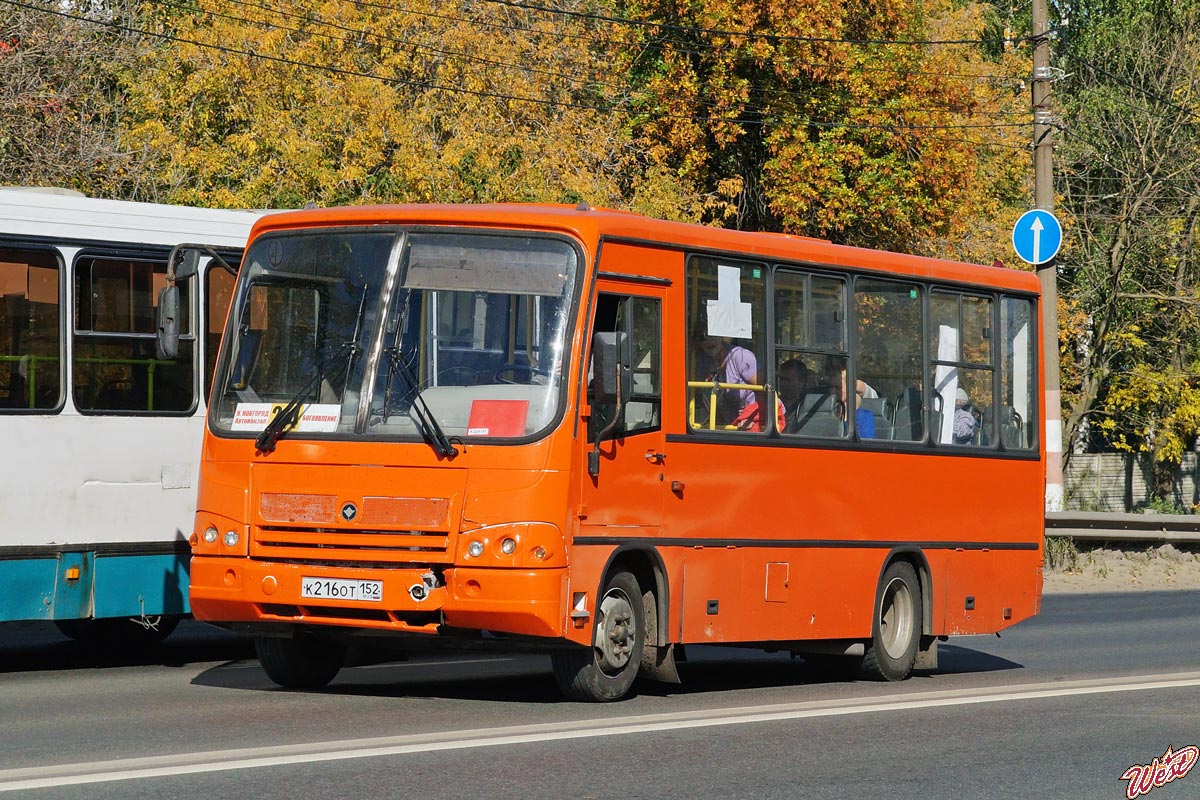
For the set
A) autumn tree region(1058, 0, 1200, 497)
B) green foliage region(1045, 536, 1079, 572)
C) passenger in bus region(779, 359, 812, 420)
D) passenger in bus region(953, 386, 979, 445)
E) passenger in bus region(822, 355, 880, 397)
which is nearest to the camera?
passenger in bus region(779, 359, 812, 420)

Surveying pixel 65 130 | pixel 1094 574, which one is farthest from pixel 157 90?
pixel 1094 574

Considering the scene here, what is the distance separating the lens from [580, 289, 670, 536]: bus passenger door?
10.8m

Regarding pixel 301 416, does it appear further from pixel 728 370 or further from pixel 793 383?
pixel 793 383

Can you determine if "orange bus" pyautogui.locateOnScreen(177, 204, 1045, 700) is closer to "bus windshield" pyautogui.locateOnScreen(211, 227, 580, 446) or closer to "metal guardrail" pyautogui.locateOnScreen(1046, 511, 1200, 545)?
"bus windshield" pyautogui.locateOnScreen(211, 227, 580, 446)

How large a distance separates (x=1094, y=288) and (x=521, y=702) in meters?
35.2

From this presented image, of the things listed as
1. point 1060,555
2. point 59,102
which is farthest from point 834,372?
point 59,102

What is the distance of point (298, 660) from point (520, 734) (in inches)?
110

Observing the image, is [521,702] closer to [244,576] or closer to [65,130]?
[244,576]

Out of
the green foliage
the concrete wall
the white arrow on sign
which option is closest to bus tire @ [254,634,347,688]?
the white arrow on sign

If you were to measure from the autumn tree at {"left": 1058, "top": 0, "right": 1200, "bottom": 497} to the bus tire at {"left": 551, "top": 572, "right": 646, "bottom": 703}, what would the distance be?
111ft

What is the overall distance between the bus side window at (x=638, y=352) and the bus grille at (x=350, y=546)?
1255 mm

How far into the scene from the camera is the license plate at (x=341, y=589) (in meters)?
10.4

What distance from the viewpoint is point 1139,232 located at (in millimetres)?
44031

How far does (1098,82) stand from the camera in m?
46.8
